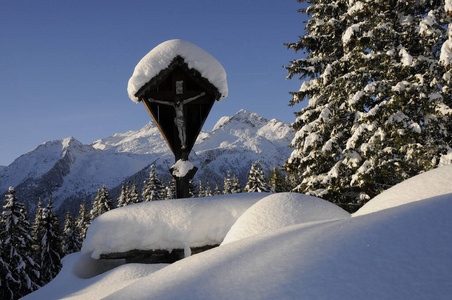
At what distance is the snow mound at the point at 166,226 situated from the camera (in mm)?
4246

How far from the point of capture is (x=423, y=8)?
1062cm

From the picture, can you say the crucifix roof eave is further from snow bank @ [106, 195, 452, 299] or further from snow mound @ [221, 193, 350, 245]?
snow bank @ [106, 195, 452, 299]

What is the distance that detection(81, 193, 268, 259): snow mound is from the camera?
4246 mm

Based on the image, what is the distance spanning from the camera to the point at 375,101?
1116 cm

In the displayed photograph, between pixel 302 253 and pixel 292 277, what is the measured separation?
0.73ft

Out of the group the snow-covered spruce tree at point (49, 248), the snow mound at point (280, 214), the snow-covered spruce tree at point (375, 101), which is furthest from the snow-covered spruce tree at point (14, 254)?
the snow mound at point (280, 214)

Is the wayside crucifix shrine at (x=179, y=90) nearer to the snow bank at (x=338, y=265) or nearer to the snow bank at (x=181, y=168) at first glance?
the snow bank at (x=181, y=168)

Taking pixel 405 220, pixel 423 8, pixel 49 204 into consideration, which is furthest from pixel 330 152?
pixel 49 204

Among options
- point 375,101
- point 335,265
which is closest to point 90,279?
point 335,265

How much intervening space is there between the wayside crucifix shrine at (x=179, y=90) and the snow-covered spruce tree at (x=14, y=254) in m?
18.4

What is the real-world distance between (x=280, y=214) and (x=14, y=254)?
22264 mm

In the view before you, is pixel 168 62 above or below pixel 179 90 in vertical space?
above

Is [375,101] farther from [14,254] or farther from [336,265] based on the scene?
[14,254]

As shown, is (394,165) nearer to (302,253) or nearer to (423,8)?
(423,8)
